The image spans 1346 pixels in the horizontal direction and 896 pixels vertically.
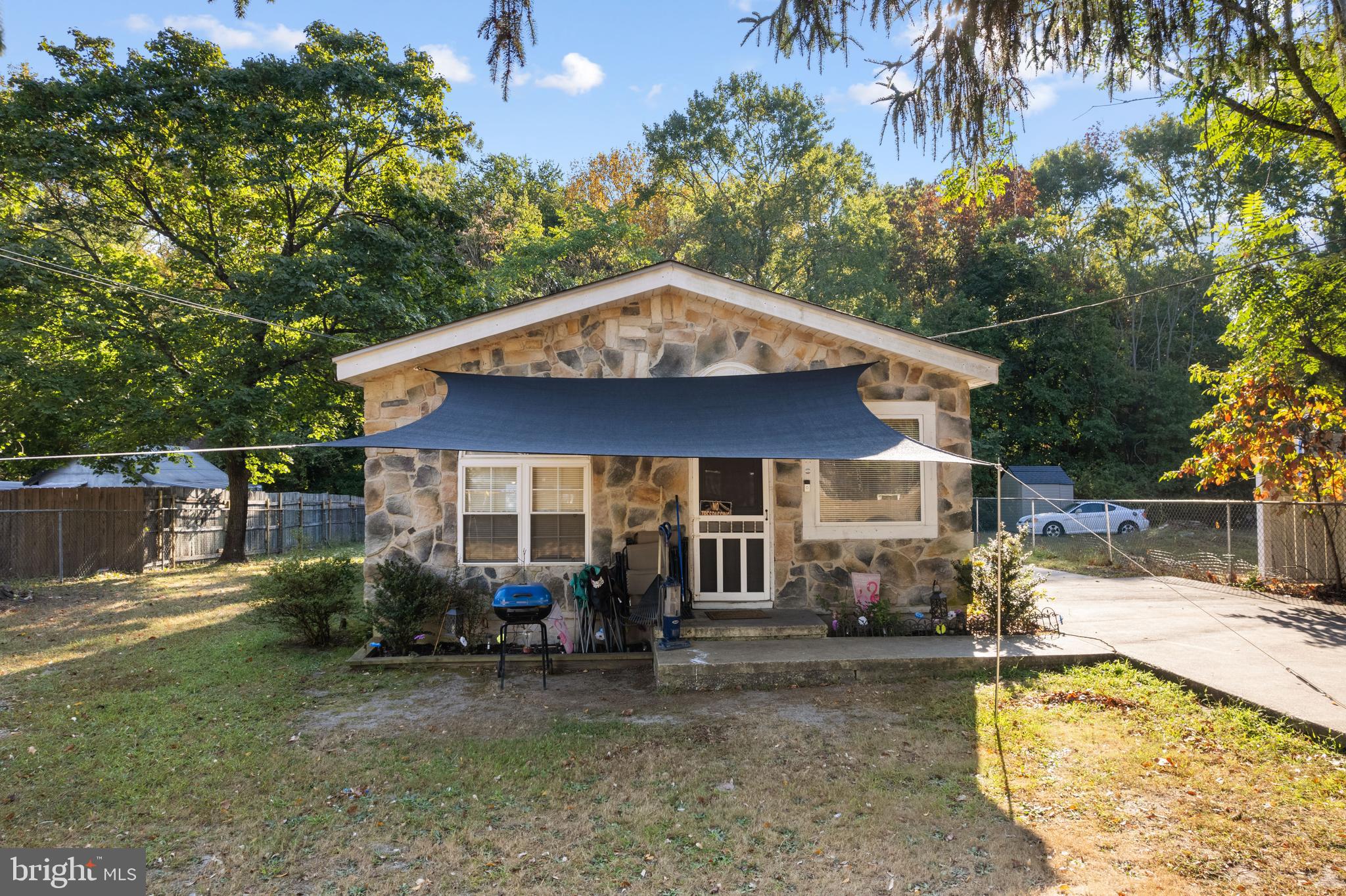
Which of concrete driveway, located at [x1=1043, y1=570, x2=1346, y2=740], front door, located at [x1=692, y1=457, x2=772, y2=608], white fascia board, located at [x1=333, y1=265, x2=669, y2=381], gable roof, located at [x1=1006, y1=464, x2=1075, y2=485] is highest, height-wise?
white fascia board, located at [x1=333, y1=265, x2=669, y2=381]

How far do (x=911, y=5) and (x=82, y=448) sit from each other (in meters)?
15.4

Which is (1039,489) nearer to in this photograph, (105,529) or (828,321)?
(828,321)

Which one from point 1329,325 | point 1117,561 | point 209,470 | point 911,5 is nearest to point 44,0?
point 911,5

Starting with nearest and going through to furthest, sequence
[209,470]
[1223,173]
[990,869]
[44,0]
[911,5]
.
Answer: [44,0] → [990,869] → [911,5] → [209,470] → [1223,173]

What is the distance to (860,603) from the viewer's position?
7117 mm

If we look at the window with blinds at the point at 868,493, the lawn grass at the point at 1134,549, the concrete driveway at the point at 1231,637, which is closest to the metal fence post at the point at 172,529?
the window with blinds at the point at 868,493

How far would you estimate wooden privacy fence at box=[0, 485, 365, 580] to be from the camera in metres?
12.8

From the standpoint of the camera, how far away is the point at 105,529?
13.6 metres

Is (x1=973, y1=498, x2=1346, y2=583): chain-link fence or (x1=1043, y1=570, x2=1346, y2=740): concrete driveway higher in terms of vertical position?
(x1=973, y1=498, x2=1346, y2=583): chain-link fence

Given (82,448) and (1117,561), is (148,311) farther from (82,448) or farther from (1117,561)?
(1117,561)

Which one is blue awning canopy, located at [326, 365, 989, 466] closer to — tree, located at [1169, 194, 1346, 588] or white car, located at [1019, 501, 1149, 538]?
tree, located at [1169, 194, 1346, 588]

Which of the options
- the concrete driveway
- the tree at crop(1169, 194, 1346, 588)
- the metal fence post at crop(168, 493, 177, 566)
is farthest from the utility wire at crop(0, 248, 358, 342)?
the tree at crop(1169, 194, 1346, 588)

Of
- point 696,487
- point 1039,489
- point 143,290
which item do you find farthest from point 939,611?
point 1039,489

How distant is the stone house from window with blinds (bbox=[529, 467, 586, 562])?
1 cm
